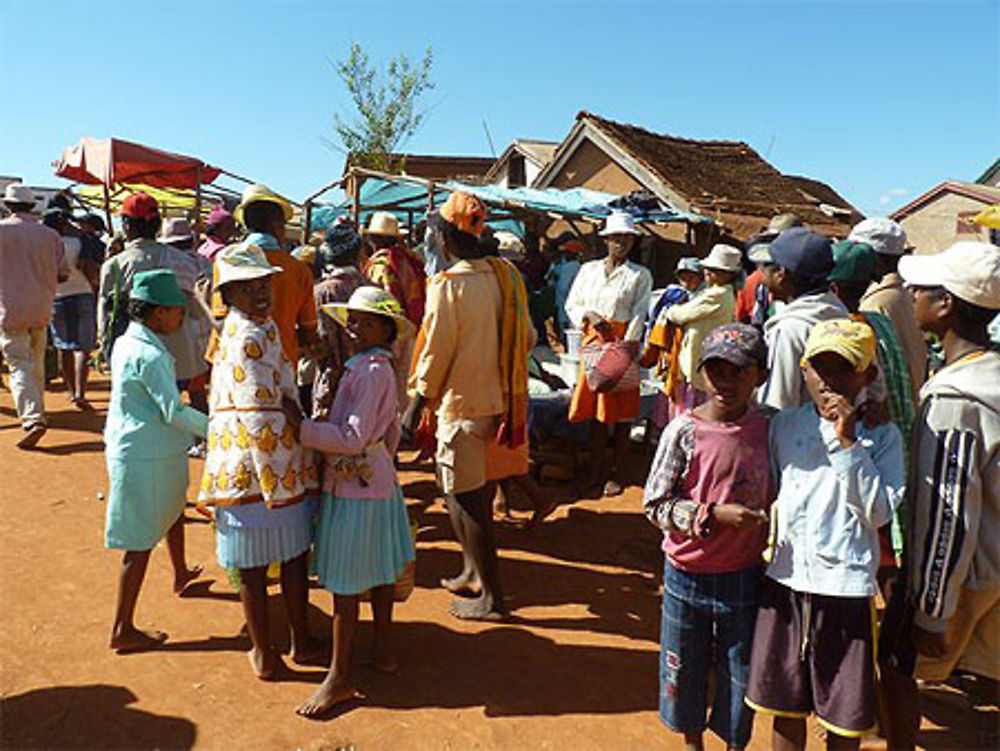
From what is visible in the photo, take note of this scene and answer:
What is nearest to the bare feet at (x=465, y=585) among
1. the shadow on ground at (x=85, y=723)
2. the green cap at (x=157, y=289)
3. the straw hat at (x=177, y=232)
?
the shadow on ground at (x=85, y=723)

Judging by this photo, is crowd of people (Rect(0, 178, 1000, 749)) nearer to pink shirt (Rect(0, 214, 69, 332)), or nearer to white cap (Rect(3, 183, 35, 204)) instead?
pink shirt (Rect(0, 214, 69, 332))

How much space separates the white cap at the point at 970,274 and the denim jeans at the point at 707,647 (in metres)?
1.12

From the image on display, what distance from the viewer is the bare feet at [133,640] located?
137 inches

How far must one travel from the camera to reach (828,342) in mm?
2248

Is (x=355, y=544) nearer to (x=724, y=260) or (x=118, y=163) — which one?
(x=724, y=260)

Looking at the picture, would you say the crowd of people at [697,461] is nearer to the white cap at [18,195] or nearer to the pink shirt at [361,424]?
the pink shirt at [361,424]

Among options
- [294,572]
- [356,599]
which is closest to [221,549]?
[294,572]

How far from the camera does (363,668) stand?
3.48 m

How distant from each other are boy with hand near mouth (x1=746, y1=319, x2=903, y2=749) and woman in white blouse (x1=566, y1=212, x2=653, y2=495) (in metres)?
3.53

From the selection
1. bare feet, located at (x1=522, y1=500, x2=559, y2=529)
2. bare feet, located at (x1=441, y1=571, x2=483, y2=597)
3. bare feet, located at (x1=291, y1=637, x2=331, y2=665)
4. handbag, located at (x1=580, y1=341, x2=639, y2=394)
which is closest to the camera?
bare feet, located at (x1=291, y1=637, x2=331, y2=665)

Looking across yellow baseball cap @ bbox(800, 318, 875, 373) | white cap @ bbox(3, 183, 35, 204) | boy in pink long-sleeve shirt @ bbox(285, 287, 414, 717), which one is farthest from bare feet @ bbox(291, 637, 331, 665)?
white cap @ bbox(3, 183, 35, 204)

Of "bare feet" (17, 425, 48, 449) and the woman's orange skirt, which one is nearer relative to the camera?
the woman's orange skirt

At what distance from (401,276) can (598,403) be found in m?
1.95

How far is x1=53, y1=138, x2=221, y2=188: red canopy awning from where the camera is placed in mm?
9664
